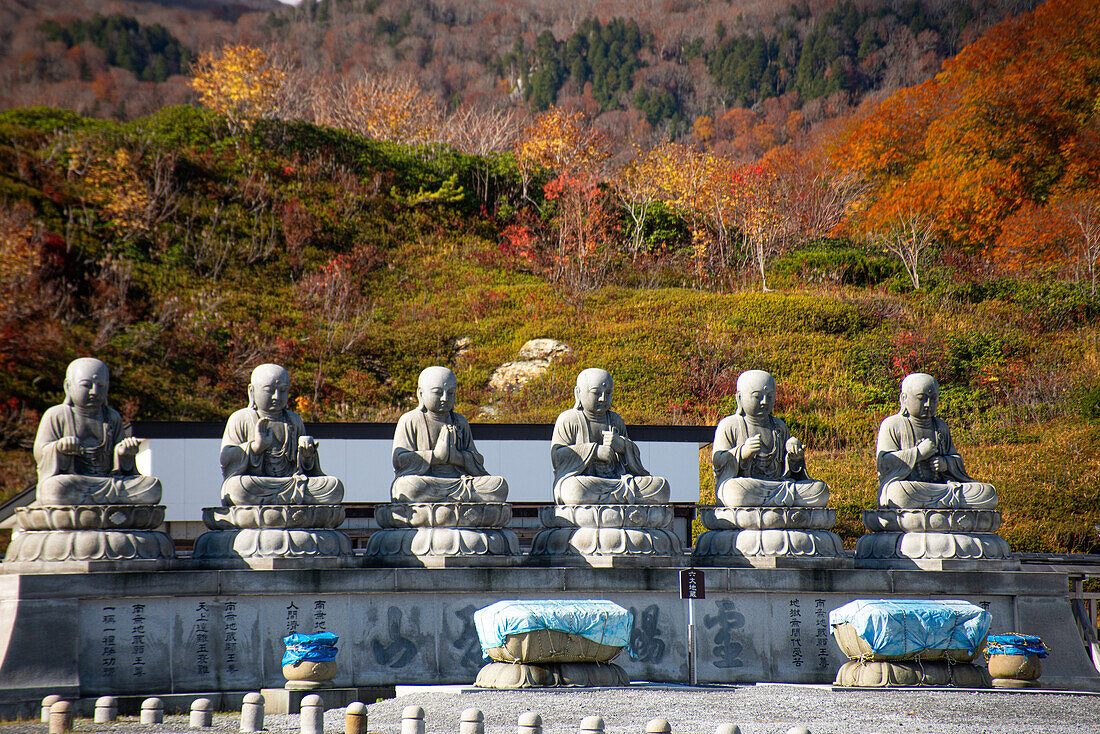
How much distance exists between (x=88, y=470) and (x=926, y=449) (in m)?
9.14

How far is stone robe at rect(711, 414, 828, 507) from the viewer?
37.3 ft

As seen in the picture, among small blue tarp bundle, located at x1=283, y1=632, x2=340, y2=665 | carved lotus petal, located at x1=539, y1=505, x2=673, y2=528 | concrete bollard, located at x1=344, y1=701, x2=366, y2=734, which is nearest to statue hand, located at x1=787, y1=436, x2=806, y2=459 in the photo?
carved lotus petal, located at x1=539, y1=505, x2=673, y2=528

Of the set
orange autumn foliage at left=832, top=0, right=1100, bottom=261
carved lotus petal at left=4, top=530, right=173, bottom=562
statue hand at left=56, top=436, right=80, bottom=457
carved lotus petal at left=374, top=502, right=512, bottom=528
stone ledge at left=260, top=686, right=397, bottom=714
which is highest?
orange autumn foliage at left=832, top=0, right=1100, bottom=261

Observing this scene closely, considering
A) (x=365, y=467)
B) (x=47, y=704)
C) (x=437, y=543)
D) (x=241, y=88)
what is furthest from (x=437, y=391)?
(x=241, y=88)

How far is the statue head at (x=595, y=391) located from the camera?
11773mm

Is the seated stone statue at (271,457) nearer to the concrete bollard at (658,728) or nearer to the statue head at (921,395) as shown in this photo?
the concrete bollard at (658,728)

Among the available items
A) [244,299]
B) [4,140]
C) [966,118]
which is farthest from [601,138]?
[4,140]

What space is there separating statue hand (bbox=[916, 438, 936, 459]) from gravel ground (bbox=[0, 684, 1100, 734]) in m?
3.27

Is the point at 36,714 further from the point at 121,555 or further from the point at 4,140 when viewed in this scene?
the point at 4,140

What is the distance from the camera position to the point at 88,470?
10.5 metres

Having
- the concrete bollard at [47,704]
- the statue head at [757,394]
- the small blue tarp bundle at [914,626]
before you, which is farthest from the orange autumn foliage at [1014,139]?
the concrete bollard at [47,704]

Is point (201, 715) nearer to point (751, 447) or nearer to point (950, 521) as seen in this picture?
point (751, 447)

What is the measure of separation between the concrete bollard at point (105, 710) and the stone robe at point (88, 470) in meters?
2.23

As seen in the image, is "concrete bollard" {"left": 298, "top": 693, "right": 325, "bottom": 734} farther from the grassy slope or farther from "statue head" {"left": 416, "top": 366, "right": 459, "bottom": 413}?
the grassy slope
